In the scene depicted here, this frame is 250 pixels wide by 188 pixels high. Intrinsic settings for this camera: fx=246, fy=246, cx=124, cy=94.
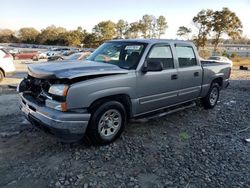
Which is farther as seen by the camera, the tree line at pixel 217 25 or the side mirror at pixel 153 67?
the tree line at pixel 217 25

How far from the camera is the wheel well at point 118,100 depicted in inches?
149

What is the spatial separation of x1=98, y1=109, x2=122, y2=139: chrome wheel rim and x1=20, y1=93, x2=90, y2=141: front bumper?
366mm

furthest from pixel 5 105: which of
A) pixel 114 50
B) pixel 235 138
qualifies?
pixel 235 138

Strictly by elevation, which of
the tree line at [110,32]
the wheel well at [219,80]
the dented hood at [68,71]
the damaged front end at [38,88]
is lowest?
the wheel well at [219,80]

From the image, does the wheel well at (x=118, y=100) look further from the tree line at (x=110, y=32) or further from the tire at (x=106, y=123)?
the tree line at (x=110, y=32)

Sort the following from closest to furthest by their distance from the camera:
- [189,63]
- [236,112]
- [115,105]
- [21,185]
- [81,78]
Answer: [21,185]
[81,78]
[115,105]
[189,63]
[236,112]

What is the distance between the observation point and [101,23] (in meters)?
60.9

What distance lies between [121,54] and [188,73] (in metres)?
1.61

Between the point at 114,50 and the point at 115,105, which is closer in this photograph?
the point at 115,105

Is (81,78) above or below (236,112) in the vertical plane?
above

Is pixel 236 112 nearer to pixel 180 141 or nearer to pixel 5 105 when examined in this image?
pixel 180 141

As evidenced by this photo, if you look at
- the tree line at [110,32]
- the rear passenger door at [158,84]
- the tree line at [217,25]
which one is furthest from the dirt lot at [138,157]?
the tree line at [110,32]

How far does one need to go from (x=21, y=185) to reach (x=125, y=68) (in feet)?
7.83

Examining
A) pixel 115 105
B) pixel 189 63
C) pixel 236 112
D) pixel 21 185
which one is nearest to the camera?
pixel 21 185
